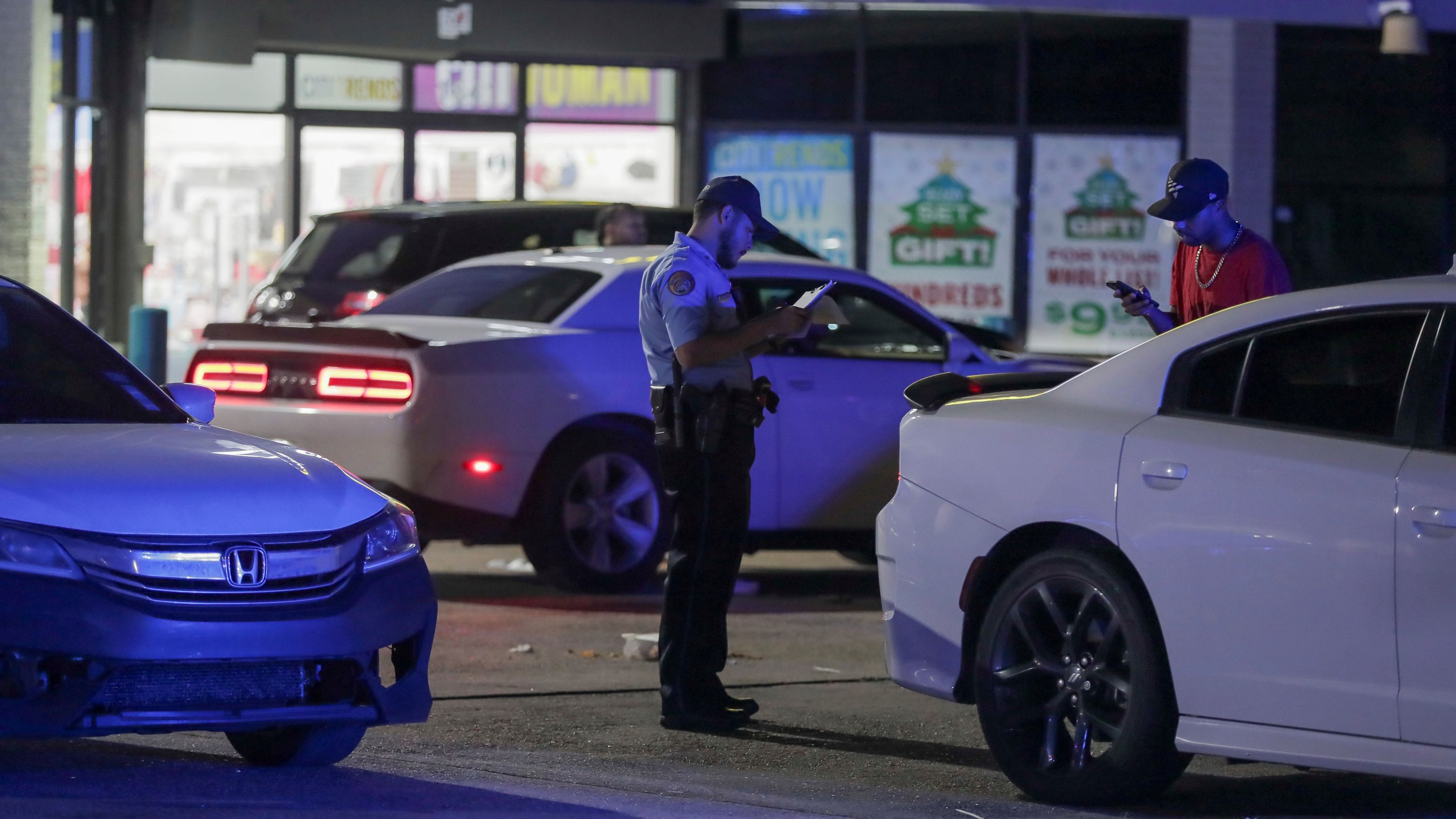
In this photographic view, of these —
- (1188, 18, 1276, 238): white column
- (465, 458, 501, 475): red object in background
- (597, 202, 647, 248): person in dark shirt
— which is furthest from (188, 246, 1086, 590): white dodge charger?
(1188, 18, 1276, 238): white column

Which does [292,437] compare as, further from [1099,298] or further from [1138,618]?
[1099,298]

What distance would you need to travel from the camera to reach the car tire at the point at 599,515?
10086 millimetres

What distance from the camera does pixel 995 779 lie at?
20.8ft

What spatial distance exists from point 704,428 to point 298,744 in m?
1.63

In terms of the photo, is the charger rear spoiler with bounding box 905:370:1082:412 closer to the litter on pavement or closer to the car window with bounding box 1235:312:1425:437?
the car window with bounding box 1235:312:1425:437

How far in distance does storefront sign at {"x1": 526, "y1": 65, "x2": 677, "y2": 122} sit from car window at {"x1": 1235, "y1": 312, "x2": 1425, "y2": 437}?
14.2 meters

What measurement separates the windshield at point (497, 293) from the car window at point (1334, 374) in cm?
503

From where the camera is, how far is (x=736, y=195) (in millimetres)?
7219

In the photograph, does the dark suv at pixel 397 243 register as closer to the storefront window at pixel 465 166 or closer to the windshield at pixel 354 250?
the windshield at pixel 354 250

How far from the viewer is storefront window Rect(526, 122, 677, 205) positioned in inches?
775

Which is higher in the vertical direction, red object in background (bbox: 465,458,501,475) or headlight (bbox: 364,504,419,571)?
headlight (bbox: 364,504,419,571)

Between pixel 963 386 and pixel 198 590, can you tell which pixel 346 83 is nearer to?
pixel 963 386

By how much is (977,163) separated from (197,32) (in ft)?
21.1

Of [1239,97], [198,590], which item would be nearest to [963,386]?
[198,590]
